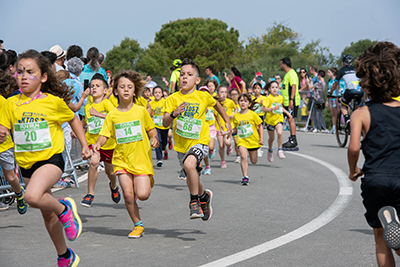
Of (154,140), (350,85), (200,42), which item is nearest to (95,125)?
(154,140)

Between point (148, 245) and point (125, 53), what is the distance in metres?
63.1

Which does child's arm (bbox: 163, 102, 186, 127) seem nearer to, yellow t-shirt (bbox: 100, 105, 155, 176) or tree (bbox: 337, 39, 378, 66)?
yellow t-shirt (bbox: 100, 105, 155, 176)

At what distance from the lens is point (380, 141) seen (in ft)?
13.0

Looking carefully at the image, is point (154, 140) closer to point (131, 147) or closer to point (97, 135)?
point (131, 147)

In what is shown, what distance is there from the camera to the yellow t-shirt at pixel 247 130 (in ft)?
35.6

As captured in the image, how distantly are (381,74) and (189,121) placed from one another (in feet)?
10.6

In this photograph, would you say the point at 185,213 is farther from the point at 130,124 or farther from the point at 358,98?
the point at 358,98

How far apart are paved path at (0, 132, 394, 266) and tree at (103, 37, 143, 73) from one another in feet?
181

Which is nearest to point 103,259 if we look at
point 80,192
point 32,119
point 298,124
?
point 32,119

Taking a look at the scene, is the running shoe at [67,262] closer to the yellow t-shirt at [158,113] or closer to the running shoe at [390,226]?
the running shoe at [390,226]

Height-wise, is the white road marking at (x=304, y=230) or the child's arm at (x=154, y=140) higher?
the child's arm at (x=154, y=140)

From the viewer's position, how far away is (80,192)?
30.5 feet

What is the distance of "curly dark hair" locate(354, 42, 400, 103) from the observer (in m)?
4.01

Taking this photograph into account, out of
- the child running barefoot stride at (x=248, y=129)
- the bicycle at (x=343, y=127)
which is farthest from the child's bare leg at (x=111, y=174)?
the bicycle at (x=343, y=127)
